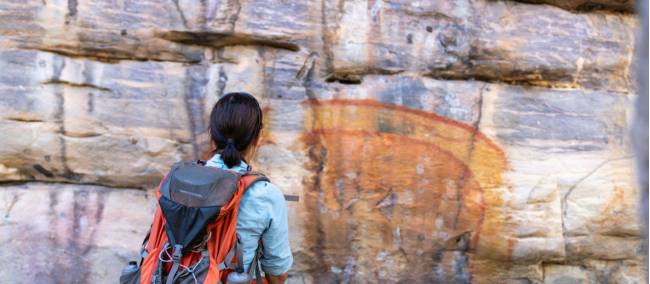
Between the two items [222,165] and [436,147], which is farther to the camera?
[436,147]

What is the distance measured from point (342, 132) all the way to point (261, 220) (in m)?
1.47

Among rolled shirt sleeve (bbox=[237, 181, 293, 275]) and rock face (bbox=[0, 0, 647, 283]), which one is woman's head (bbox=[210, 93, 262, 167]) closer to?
rolled shirt sleeve (bbox=[237, 181, 293, 275])

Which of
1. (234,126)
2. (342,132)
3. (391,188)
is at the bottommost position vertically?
(391,188)

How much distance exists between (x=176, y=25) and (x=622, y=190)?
2860 mm

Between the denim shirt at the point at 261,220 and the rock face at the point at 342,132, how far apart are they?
1.32 m

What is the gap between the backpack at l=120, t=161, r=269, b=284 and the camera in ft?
6.53

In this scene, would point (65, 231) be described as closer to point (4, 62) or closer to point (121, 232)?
point (121, 232)

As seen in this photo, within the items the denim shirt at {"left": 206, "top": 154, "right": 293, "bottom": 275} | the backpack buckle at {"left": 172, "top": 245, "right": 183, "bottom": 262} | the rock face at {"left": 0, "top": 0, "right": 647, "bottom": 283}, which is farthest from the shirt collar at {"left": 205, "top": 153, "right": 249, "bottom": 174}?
the rock face at {"left": 0, "top": 0, "right": 647, "bottom": 283}

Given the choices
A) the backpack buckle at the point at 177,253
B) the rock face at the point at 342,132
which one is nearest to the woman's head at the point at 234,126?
the backpack buckle at the point at 177,253

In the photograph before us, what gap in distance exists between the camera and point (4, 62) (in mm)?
3410

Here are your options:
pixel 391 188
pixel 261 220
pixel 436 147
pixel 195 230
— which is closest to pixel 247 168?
pixel 261 220

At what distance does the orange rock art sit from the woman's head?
1.37m

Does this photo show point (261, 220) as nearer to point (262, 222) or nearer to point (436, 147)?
point (262, 222)

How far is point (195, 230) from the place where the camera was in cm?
199
